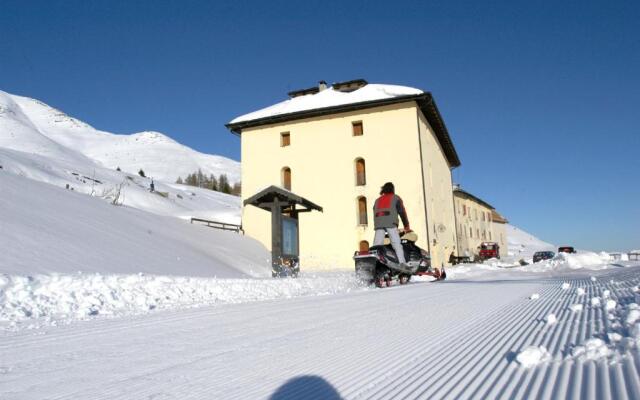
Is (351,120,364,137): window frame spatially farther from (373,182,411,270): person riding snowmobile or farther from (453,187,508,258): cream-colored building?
(373,182,411,270): person riding snowmobile

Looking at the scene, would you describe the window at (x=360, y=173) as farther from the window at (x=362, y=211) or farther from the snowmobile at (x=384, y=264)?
the snowmobile at (x=384, y=264)

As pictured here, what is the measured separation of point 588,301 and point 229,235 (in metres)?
20.7

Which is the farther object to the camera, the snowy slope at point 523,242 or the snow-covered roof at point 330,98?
the snowy slope at point 523,242

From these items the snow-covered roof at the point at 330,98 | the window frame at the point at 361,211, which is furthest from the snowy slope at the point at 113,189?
the window frame at the point at 361,211

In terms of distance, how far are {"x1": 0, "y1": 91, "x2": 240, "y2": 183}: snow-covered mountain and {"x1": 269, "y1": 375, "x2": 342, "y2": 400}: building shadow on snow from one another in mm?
93868

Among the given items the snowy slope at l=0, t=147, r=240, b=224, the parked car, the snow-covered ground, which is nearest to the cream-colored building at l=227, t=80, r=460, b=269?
the snowy slope at l=0, t=147, r=240, b=224

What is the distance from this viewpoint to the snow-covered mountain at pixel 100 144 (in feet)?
337

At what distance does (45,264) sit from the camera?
7461 mm

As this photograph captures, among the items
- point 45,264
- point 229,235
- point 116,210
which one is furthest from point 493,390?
point 229,235

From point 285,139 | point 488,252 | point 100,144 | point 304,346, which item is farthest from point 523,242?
point 100,144

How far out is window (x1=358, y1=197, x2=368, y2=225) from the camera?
2617cm

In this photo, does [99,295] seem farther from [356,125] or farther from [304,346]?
[356,125]

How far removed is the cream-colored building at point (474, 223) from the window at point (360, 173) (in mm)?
15073

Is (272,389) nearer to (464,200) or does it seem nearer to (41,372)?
(41,372)
